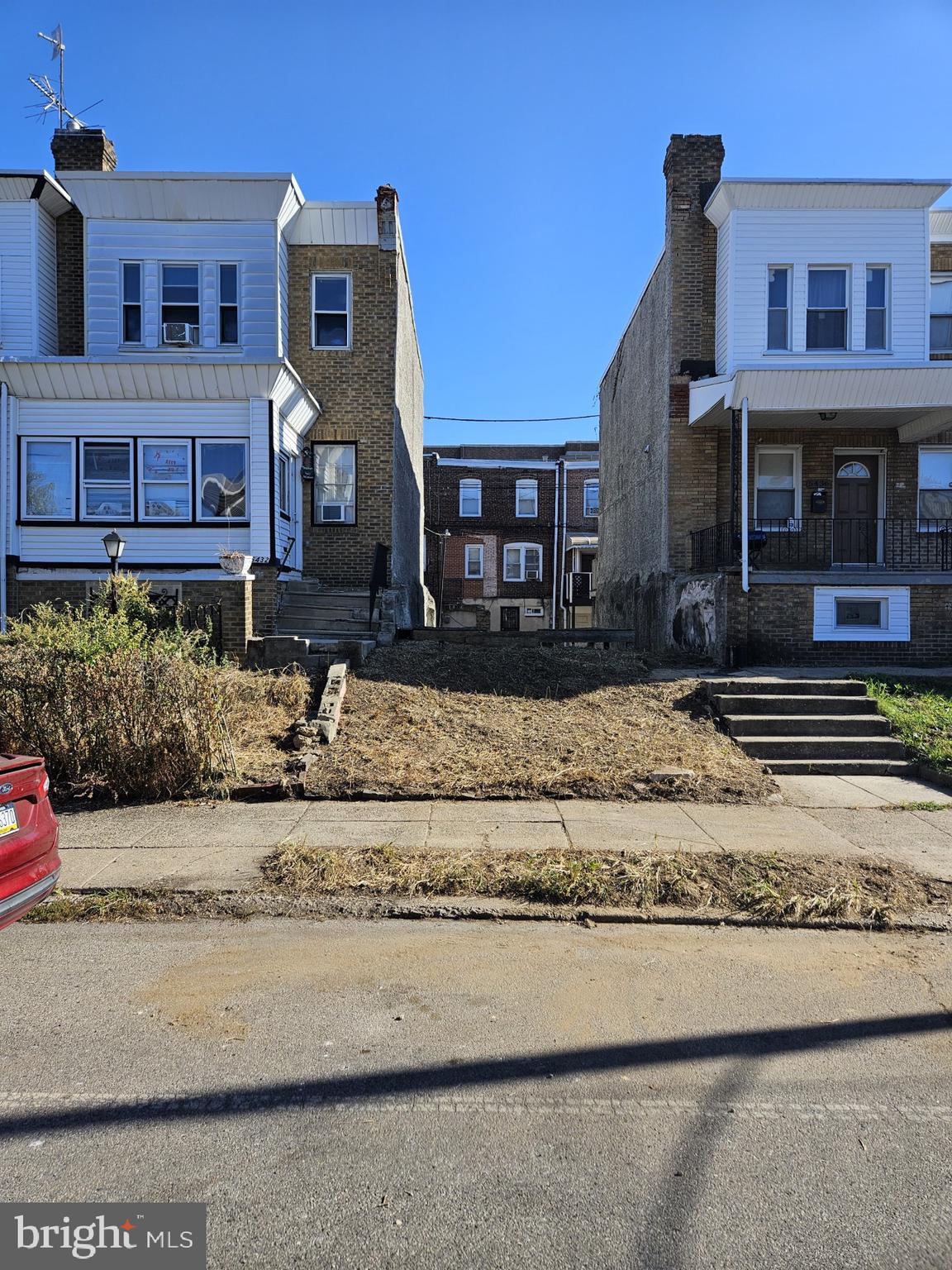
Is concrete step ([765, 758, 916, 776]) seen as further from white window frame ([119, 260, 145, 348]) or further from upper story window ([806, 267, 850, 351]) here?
white window frame ([119, 260, 145, 348])

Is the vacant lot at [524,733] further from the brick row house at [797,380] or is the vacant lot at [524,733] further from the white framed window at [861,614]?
the brick row house at [797,380]

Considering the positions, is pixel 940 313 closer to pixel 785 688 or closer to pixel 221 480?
pixel 785 688

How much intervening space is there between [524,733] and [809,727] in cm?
347

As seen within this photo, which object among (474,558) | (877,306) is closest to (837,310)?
(877,306)

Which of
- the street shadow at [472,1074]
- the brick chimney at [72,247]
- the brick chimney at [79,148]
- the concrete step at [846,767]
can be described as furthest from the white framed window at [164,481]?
the street shadow at [472,1074]

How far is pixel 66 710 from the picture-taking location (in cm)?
822

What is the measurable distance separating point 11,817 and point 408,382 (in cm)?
1876

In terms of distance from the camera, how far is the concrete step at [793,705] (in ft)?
35.0

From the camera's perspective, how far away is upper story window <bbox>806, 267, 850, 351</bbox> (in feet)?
53.3

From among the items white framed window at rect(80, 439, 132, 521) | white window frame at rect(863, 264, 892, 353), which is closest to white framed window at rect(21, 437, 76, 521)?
white framed window at rect(80, 439, 132, 521)

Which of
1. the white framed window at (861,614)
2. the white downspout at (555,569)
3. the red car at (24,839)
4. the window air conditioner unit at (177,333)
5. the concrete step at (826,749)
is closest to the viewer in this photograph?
the red car at (24,839)

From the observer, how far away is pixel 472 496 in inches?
1396

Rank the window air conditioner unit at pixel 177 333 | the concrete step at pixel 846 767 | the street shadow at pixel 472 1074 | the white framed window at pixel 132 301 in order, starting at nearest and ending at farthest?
the street shadow at pixel 472 1074
the concrete step at pixel 846 767
the window air conditioner unit at pixel 177 333
the white framed window at pixel 132 301

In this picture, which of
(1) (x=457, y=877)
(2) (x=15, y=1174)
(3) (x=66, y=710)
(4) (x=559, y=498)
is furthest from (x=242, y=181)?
(4) (x=559, y=498)
